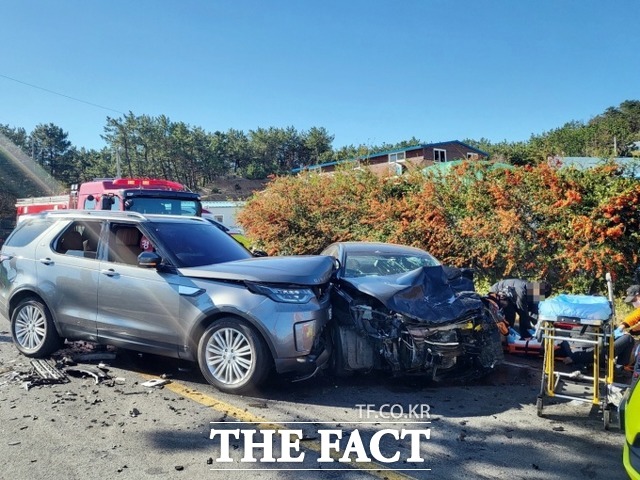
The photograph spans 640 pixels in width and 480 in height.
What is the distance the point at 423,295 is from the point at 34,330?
4.63m

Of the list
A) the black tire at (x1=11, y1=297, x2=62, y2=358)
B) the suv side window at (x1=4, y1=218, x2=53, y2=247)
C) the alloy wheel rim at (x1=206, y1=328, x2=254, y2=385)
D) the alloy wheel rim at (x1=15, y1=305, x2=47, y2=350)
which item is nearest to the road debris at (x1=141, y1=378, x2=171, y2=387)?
the alloy wheel rim at (x1=206, y1=328, x2=254, y2=385)

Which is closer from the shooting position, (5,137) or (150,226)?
(150,226)

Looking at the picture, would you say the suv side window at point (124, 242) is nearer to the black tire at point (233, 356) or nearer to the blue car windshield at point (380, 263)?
the black tire at point (233, 356)

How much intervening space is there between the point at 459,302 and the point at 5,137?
71.6 metres

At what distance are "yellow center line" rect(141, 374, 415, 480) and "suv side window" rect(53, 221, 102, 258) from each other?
1.65 m

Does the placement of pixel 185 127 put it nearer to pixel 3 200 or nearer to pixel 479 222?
pixel 3 200

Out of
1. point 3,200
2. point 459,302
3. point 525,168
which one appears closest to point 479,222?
point 525,168

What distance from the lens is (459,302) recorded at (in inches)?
221

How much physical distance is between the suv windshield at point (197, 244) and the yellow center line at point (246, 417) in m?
1.30

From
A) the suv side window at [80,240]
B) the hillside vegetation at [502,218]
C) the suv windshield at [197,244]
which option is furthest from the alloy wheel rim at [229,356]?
the hillside vegetation at [502,218]

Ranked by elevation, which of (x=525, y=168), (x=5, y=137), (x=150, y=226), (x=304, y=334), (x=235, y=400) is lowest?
Result: (x=235, y=400)

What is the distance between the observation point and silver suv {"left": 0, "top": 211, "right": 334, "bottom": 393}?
4.94m

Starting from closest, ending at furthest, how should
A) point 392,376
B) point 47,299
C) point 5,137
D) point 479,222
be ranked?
point 392,376 < point 47,299 < point 479,222 < point 5,137

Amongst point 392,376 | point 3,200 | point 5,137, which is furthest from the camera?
point 5,137
